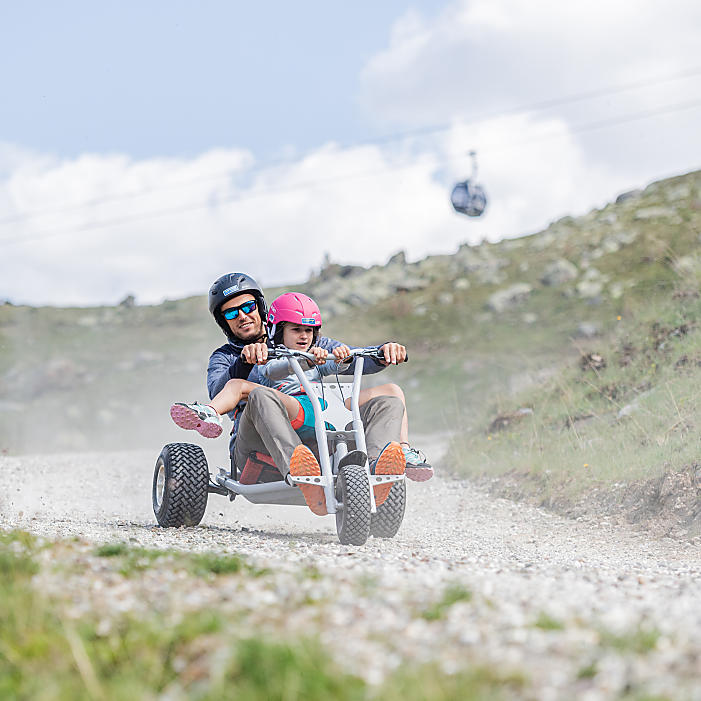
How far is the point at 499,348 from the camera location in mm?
28156

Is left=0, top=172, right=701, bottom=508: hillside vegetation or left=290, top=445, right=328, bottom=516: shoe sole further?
left=0, top=172, right=701, bottom=508: hillside vegetation

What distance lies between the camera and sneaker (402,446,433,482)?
622 cm

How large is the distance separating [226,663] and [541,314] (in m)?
28.8

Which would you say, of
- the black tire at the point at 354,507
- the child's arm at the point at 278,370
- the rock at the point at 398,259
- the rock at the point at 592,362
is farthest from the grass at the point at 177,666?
the rock at the point at 398,259

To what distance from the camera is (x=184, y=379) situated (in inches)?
1243

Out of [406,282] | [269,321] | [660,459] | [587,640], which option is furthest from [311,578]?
[406,282]

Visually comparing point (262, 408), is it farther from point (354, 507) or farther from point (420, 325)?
point (420, 325)

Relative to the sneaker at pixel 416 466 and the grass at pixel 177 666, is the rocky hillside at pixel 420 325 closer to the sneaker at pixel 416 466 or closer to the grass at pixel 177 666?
the sneaker at pixel 416 466

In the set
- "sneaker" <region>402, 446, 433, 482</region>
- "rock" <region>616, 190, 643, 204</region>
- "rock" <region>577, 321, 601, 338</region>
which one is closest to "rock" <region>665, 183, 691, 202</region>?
"rock" <region>616, 190, 643, 204</region>

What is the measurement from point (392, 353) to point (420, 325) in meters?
26.9

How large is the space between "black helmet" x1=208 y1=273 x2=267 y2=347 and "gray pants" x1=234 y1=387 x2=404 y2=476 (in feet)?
4.14

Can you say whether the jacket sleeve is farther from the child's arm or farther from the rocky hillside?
the rocky hillside

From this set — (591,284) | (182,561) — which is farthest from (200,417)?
(591,284)

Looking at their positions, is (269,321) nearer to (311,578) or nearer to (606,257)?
(311,578)
